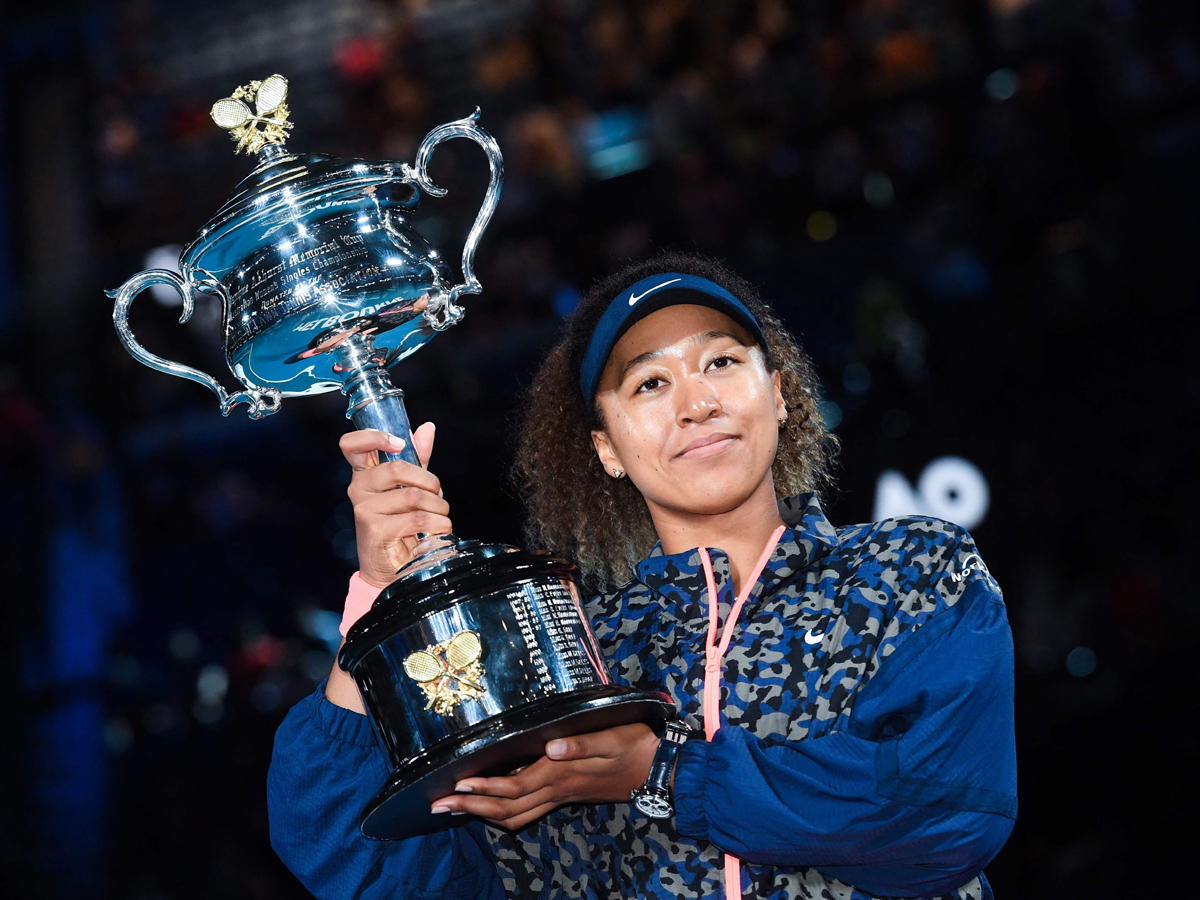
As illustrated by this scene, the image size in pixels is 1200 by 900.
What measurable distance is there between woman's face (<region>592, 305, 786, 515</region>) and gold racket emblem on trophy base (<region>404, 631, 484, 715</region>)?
0.35 meters

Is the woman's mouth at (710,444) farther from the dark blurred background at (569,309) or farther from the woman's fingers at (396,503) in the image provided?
the dark blurred background at (569,309)

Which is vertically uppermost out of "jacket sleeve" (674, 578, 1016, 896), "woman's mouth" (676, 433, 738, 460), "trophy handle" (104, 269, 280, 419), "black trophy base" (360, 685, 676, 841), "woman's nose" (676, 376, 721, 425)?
"trophy handle" (104, 269, 280, 419)

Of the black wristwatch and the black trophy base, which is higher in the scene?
the black trophy base

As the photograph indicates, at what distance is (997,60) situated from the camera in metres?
4.37

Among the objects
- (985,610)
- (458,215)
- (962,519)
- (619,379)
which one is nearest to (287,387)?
(619,379)

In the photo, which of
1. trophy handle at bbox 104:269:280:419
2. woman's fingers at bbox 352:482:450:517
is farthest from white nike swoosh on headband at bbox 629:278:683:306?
trophy handle at bbox 104:269:280:419

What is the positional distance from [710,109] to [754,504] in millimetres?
3919

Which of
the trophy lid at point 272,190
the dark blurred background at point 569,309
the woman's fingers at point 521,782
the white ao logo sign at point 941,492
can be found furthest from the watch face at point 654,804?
the white ao logo sign at point 941,492

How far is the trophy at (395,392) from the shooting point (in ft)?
4.02

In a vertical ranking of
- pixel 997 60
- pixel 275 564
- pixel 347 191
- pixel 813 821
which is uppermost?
pixel 997 60

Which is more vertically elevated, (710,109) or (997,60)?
(710,109)

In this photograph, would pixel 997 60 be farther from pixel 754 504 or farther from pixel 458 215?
pixel 754 504

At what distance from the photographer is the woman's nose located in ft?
4.66

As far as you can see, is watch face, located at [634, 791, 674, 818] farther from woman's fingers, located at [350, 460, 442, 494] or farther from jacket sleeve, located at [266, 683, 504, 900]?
woman's fingers, located at [350, 460, 442, 494]
